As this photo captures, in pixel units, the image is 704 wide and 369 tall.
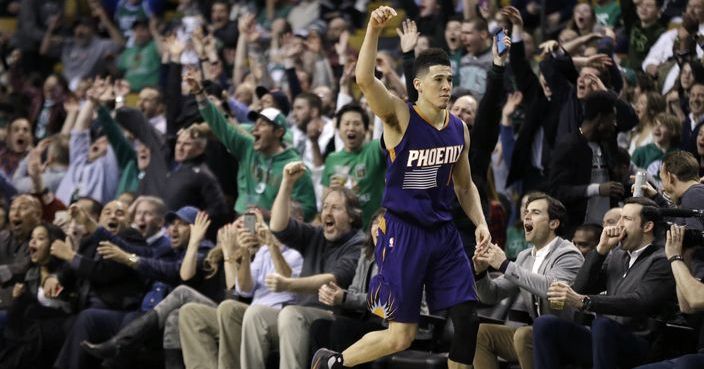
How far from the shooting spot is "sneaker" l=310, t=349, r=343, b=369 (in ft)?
24.6

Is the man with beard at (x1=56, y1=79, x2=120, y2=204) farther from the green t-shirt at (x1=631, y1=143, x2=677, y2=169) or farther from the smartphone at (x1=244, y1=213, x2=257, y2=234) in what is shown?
the green t-shirt at (x1=631, y1=143, x2=677, y2=169)

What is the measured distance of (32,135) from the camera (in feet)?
49.8

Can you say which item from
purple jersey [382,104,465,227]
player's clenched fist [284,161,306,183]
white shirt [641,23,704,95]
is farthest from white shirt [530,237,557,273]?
white shirt [641,23,704,95]

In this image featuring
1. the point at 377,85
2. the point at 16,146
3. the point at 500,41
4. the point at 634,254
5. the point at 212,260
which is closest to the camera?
the point at 377,85

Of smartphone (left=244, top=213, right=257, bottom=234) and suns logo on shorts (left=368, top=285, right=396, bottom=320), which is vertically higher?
smartphone (left=244, top=213, right=257, bottom=234)

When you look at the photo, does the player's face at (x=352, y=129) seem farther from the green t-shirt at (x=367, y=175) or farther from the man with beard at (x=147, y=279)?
the man with beard at (x=147, y=279)

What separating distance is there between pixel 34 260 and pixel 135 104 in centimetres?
517

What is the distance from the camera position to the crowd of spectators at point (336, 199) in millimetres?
7895

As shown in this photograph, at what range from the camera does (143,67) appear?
16.0 metres

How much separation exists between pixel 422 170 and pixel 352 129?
3.05 metres

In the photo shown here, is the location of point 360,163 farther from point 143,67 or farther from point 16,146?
point 143,67

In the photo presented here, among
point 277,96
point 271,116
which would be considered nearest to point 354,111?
point 271,116

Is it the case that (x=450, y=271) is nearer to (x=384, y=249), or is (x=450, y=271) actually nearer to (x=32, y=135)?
A: (x=384, y=249)

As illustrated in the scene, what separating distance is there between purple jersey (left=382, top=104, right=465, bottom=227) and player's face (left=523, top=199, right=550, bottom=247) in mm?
971
